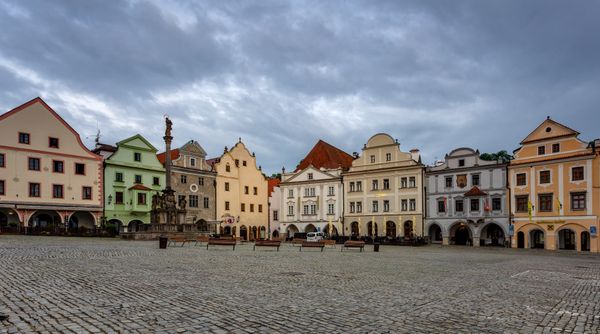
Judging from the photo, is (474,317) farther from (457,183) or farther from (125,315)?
(457,183)

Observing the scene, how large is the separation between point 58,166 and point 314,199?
100 ft

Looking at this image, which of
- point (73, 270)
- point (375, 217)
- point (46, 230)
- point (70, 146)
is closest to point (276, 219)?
point (375, 217)

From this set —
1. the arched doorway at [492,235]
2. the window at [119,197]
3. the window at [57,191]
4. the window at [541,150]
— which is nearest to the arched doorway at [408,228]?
the arched doorway at [492,235]

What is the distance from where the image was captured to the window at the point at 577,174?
43.0 metres

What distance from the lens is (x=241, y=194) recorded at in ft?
206

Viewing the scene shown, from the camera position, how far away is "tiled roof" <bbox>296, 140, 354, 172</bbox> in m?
65.1

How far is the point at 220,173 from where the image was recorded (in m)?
60.1

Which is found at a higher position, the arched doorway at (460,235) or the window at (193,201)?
the window at (193,201)

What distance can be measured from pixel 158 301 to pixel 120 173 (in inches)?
1722

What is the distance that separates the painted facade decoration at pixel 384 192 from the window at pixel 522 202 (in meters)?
10.2

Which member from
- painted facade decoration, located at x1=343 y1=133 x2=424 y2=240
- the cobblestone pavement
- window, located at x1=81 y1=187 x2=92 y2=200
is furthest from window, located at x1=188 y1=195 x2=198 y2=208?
the cobblestone pavement

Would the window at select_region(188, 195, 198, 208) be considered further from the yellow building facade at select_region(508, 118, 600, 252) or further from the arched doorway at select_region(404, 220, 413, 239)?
the yellow building facade at select_region(508, 118, 600, 252)

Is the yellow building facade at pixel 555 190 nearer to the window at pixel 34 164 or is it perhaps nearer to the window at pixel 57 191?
the window at pixel 57 191

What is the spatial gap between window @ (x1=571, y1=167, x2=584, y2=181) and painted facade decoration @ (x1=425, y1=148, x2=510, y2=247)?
6176 millimetres
